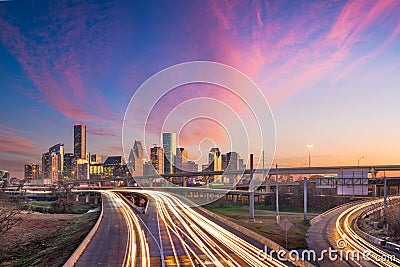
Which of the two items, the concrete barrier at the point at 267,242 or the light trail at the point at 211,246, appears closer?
the concrete barrier at the point at 267,242

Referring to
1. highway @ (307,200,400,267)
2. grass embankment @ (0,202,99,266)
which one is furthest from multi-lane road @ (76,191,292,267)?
highway @ (307,200,400,267)

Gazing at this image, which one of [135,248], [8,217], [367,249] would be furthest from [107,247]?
[367,249]

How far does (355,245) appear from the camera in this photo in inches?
1092

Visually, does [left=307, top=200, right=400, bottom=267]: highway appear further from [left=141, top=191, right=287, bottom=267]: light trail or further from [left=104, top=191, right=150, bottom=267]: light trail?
[left=104, top=191, right=150, bottom=267]: light trail

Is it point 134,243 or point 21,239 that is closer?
point 134,243

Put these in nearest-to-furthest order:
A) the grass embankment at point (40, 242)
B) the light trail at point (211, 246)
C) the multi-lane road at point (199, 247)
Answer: the light trail at point (211, 246) < the multi-lane road at point (199, 247) < the grass embankment at point (40, 242)

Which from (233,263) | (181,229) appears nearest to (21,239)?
(181,229)

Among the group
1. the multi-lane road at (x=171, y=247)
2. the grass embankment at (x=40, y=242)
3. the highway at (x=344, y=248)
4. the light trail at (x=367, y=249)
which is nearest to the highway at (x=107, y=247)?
the multi-lane road at (x=171, y=247)

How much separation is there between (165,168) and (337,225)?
11563 cm

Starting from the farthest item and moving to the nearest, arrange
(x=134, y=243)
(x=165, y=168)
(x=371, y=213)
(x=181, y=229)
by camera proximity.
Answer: (x=165, y=168)
(x=371, y=213)
(x=181, y=229)
(x=134, y=243)

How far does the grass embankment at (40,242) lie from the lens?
90.1 feet

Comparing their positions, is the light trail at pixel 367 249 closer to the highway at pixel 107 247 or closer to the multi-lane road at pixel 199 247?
the multi-lane road at pixel 199 247

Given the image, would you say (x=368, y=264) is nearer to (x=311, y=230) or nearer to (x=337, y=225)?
(x=311, y=230)

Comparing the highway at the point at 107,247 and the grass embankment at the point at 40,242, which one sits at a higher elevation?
the highway at the point at 107,247
